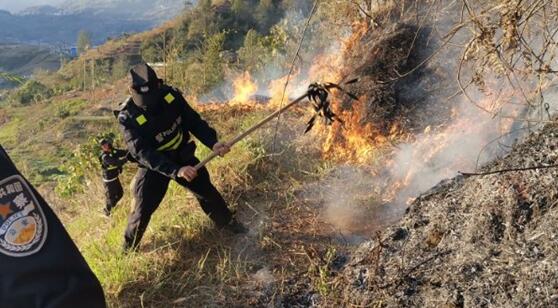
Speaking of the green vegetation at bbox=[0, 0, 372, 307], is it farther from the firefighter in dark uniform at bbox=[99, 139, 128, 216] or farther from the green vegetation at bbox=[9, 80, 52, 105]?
the green vegetation at bbox=[9, 80, 52, 105]

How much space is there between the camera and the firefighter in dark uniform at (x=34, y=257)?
1179 millimetres

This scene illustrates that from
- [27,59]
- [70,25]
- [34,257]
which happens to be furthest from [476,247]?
[70,25]

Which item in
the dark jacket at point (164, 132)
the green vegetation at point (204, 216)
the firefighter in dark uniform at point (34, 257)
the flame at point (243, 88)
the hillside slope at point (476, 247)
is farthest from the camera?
the flame at point (243, 88)

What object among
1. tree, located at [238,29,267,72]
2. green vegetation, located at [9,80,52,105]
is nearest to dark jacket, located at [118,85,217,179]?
tree, located at [238,29,267,72]

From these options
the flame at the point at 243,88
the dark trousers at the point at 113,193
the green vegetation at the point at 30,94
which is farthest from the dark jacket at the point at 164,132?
the green vegetation at the point at 30,94

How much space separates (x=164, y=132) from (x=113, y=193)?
1.45m

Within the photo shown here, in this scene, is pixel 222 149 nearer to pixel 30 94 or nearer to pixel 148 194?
pixel 148 194

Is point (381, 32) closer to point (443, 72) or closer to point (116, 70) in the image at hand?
point (443, 72)

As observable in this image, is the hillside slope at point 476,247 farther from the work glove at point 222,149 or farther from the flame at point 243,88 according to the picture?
the flame at point 243,88

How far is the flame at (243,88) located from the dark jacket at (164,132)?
4.74m

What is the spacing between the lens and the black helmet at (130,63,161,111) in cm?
395

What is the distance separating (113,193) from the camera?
5238 millimetres

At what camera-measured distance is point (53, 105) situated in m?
28.0

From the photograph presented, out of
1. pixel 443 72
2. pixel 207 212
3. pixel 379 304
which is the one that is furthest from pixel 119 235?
pixel 443 72
